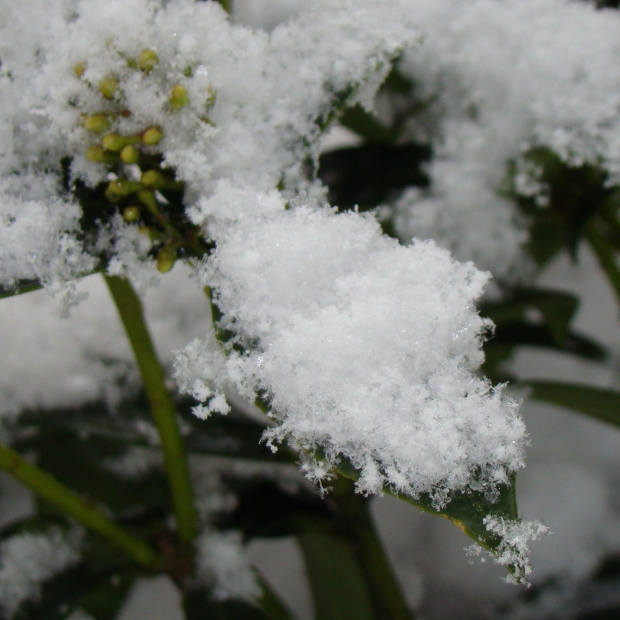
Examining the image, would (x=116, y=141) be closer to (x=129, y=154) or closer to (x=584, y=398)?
(x=129, y=154)

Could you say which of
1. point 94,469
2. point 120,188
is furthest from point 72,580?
point 120,188

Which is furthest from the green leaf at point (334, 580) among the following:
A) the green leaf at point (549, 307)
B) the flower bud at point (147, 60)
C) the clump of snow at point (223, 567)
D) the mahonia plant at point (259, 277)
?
the flower bud at point (147, 60)

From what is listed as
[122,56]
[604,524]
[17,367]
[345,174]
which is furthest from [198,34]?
[604,524]

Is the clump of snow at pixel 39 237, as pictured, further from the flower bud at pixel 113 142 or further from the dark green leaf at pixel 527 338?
the dark green leaf at pixel 527 338

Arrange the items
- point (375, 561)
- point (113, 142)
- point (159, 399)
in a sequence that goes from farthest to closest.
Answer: point (375, 561) < point (159, 399) < point (113, 142)

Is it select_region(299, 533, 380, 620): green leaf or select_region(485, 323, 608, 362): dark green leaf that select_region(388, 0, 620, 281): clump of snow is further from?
select_region(299, 533, 380, 620): green leaf

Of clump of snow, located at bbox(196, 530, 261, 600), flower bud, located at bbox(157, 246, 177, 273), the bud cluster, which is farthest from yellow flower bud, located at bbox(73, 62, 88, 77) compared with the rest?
clump of snow, located at bbox(196, 530, 261, 600)
